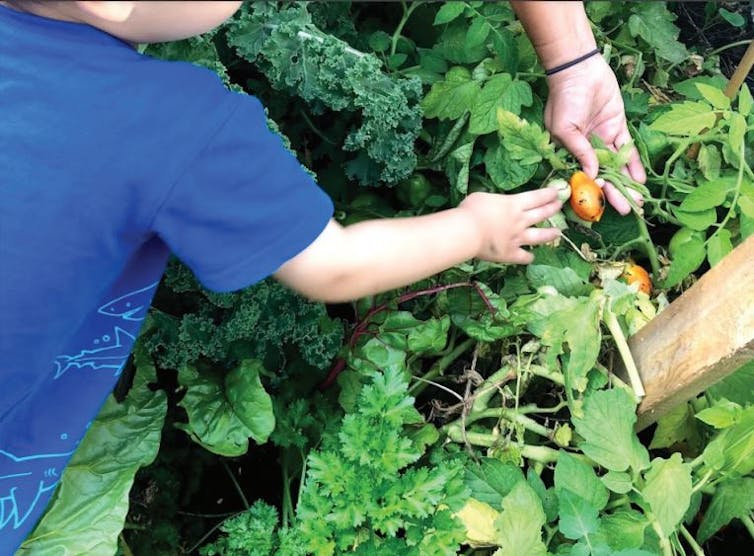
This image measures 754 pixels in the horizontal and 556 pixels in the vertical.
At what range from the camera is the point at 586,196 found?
65.7 inches

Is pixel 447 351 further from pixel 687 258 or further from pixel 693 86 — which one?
pixel 693 86

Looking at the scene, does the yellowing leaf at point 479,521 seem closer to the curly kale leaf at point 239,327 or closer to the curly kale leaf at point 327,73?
the curly kale leaf at point 239,327

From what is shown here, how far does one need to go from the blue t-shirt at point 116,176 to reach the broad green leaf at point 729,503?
41.6 inches

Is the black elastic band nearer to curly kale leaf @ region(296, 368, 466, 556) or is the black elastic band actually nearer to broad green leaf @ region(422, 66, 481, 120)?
broad green leaf @ region(422, 66, 481, 120)

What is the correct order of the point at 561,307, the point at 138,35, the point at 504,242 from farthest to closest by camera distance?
the point at 561,307, the point at 504,242, the point at 138,35

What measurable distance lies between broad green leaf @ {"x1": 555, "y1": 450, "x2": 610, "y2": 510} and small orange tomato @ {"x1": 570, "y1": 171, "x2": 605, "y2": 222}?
0.50 m

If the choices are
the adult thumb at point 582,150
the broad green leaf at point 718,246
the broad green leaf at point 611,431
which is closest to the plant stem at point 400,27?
the adult thumb at point 582,150

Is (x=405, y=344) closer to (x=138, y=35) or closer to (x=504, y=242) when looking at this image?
(x=504, y=242)

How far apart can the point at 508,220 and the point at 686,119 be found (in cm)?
56

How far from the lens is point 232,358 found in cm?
182

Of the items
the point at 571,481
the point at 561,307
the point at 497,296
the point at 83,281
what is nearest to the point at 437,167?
the point at 497,296

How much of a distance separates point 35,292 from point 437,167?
3.60 ft

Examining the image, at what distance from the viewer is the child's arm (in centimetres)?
123

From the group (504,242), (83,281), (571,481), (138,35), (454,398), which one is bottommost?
(454,398)
